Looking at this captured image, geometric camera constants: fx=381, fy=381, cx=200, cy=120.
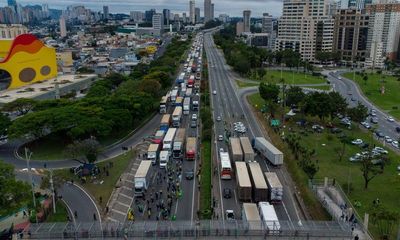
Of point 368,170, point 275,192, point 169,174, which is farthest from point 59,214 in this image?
point 368,170

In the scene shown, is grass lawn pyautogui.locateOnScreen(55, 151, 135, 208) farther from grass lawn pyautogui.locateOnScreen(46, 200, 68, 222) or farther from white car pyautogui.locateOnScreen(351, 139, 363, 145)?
white car pyautogui.locateOnScreen(351, 139, 363, 145)

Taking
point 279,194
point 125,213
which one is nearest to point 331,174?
point 279,194

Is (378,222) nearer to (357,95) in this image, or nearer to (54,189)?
(54,189)

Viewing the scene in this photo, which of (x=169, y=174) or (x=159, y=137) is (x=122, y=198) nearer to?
(x=169, y=174)

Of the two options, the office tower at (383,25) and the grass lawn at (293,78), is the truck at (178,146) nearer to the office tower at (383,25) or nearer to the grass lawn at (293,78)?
the grass lawn at (293,78)

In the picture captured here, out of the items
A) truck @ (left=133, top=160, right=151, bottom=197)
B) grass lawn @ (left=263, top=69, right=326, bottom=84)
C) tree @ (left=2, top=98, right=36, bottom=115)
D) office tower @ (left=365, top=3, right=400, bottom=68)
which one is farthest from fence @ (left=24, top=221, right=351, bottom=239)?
office tower @ (left=365, top=3, right=400, bottom=68)

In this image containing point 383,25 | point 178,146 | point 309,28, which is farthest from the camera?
point 383,25

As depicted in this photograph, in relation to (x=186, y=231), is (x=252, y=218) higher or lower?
lower

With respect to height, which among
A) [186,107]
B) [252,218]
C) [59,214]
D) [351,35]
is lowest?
[59,214]
